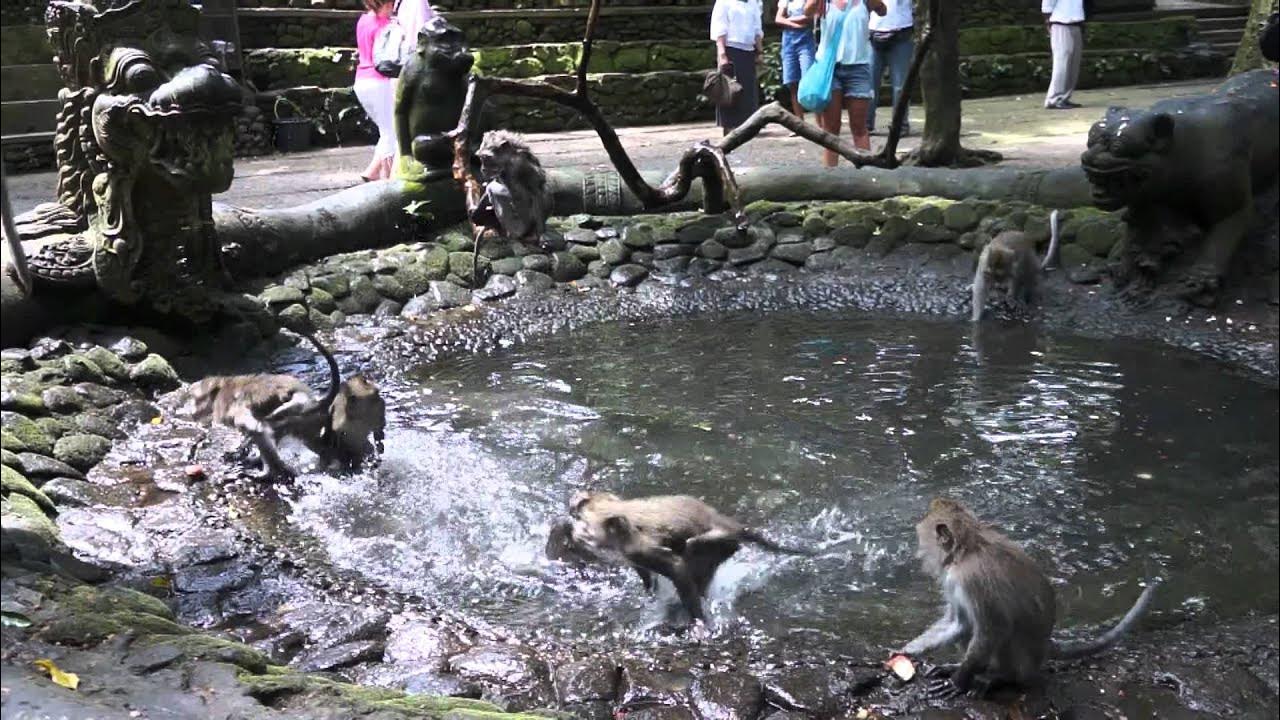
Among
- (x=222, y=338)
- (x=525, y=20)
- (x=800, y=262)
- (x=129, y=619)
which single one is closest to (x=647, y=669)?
(x=129, y=619)

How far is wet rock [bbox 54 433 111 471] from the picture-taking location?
5.92 metres

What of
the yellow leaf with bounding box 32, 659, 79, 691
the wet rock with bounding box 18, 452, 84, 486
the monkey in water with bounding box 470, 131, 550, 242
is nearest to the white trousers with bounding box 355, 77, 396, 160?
the monkey in water with bounding box 470, 131, 550, 242

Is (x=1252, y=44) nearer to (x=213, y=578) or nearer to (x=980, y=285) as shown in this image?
(x=980, y=285)

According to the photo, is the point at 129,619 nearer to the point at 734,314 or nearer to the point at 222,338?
the point at 222,338

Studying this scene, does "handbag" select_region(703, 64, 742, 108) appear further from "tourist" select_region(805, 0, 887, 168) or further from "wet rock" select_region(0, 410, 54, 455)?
"wet rock" select_region(0, 410, 54, 455)

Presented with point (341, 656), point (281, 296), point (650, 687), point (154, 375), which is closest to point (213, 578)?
point (341, 656)

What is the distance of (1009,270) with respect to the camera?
8289 mm

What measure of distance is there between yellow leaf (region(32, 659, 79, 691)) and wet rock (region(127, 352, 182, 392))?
4.07m

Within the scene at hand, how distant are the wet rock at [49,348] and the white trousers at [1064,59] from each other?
41.9ft

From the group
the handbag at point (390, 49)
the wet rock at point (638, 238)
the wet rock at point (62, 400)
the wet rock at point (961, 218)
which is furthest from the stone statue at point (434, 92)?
the wet rock at point (62, 400)

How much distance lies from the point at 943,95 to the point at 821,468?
691 centimetres

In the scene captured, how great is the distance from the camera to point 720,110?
518 inches

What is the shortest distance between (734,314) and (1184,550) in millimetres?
4487

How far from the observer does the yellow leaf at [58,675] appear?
3.13 m
